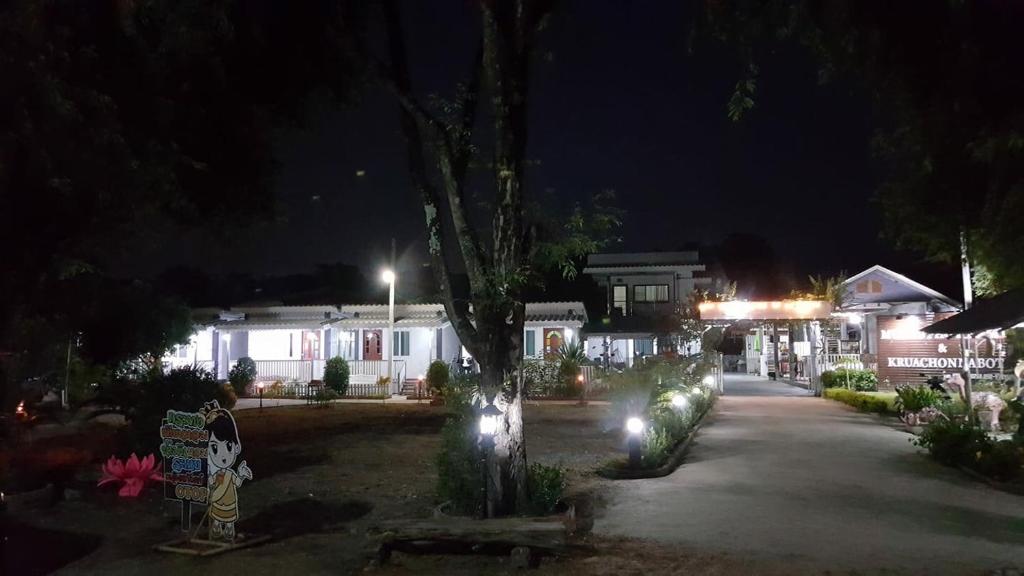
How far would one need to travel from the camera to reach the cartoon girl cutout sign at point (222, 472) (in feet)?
27.7

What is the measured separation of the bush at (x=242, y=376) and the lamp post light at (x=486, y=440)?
2293 centimetres

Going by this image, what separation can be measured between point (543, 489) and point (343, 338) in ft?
83.3

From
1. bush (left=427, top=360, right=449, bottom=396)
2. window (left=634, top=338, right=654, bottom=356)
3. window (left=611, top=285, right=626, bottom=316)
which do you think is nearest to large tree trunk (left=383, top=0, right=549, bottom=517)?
bush (left=427, top=360, right=449, bottom=396)

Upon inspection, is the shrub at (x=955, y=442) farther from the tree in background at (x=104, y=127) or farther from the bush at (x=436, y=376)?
the bush at (x=436, y=376)

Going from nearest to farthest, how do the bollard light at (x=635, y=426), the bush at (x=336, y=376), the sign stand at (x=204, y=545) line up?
the sign stand at (x=204, y=545) < the bollard light at (x=635, y=426) < the bush at (x=336, y=376)

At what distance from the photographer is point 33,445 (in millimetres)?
11664

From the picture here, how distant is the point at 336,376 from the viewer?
95.1 feet

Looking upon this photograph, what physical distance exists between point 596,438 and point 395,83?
10.3 metres

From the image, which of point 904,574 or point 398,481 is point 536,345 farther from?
point 904,574

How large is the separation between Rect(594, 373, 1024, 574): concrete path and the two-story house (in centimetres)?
2515

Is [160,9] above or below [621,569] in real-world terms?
above

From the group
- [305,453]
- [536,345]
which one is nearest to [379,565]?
[305,453]

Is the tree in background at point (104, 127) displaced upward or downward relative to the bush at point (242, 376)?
upward

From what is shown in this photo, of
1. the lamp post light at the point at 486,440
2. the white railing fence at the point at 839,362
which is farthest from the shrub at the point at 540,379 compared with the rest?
the lamp post light at the point at 486,440
